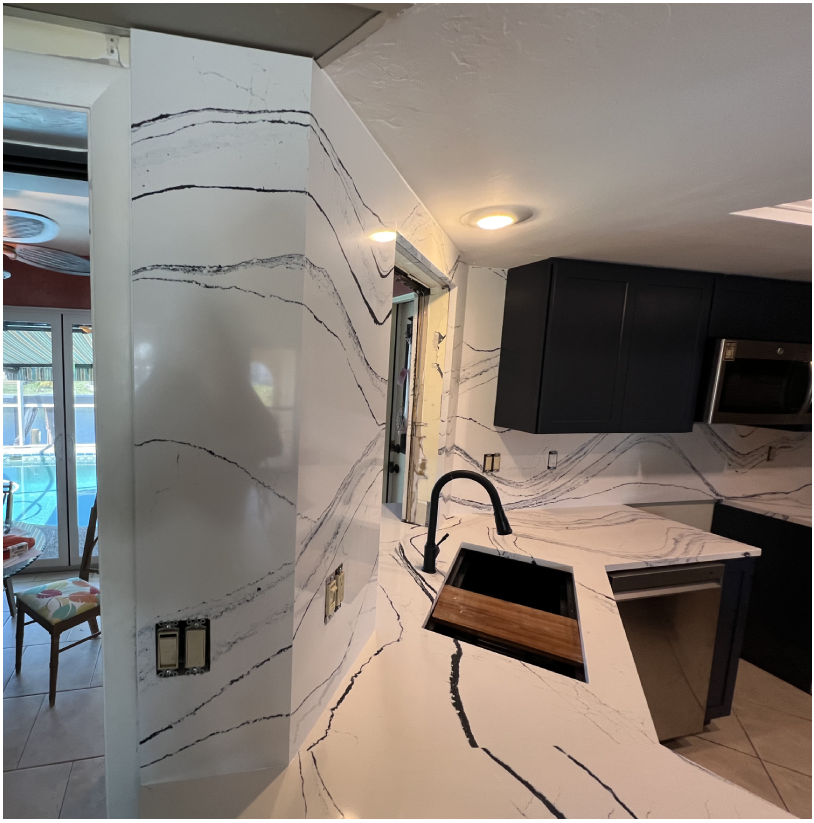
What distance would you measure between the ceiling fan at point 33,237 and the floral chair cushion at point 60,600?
1.57 meters

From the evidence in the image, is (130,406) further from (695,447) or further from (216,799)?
(695,447)

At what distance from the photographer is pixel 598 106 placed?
72 cm

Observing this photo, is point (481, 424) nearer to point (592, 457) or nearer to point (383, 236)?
point (592, 457)

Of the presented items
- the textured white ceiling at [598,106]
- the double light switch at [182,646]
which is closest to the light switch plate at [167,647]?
the double light switch at [182,646]

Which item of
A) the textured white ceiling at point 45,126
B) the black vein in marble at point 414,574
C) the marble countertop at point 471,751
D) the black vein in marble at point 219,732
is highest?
the textured white ceiling at point 45,126

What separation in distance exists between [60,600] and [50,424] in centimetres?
160

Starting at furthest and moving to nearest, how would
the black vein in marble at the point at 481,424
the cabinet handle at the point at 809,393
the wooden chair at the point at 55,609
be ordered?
the black vein in marble at the point at 481,424
the wooden chair at the point at 55,609
the cabinet handle at the point at 809,393

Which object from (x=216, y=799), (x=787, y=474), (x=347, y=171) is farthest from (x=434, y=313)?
(x=787, y=474)

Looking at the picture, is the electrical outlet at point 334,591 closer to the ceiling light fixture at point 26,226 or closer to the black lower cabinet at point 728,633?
the ceiling light fixture at point 26,226

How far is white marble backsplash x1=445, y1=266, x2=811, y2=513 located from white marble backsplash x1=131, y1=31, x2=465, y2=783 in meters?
1.27

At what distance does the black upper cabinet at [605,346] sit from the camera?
1737mm

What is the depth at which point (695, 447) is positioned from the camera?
2375 mm

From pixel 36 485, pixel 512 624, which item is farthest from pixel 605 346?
pixel 36 485

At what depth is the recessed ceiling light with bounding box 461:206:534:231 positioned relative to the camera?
3.95 ft
